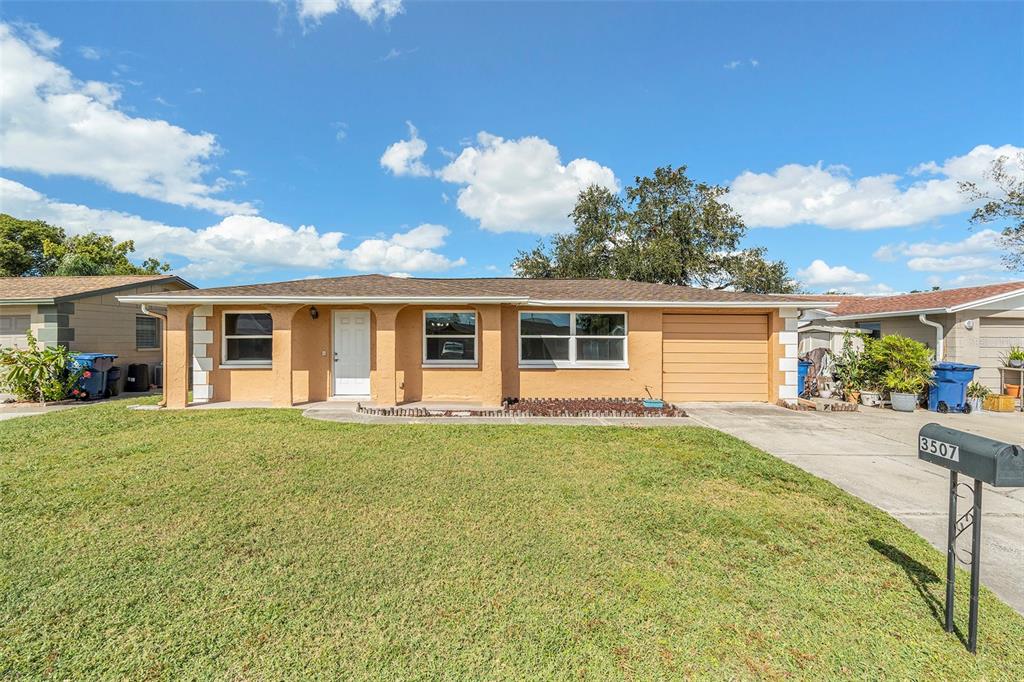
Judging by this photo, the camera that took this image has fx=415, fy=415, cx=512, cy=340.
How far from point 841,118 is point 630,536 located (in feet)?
56.7

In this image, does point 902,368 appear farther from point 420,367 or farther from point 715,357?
point 420,367

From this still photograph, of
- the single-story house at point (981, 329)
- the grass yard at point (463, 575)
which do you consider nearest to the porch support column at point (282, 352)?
the grass yard at point (463, 575)

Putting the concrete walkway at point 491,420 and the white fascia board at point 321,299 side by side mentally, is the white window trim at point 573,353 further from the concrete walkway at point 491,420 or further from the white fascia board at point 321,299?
the concrete walkway at point 491,420

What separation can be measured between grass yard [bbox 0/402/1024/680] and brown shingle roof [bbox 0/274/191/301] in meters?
9.49

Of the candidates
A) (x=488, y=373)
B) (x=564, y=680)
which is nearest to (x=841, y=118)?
(x=488, y=373)

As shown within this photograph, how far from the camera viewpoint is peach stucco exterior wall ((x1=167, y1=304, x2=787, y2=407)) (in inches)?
371

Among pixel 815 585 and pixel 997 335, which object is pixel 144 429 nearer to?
pixel 815 585

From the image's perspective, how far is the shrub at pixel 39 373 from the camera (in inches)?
408

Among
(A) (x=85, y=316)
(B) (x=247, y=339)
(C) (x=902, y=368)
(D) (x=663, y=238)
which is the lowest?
(C) (x=902, y=368)

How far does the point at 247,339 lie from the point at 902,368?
16.0 m

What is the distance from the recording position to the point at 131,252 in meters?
31.8

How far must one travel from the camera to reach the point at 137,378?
1266 centimetres

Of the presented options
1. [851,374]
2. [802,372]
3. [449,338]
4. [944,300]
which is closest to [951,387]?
[851,374]

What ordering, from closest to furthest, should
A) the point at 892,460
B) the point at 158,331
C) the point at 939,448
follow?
1. the point at 939,448
2. the point at 892,460
3. the point at 158,331
